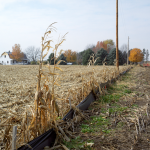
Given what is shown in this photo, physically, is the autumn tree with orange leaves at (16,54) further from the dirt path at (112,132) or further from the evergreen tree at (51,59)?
the dirt path at (112,132)

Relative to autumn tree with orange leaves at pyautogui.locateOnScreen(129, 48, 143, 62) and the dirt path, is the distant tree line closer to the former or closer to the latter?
autumn tree with orange leaves at pyautogui.locateOnScreen(129, 48, 143, 62)

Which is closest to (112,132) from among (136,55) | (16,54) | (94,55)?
(94,55)

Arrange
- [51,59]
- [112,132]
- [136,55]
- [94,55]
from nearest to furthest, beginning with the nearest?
[51,59] < [112,132] < [94,55] < [136,55]

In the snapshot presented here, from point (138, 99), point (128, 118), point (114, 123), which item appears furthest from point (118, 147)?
point (138, 99)

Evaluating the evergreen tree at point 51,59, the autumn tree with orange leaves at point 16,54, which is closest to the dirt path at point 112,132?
the evergreen tree at point 51,59

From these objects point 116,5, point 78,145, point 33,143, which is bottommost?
point 78,145

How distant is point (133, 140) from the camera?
2.35m

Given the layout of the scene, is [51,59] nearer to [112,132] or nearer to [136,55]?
[112,132]

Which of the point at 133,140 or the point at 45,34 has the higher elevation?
the point at 45,34

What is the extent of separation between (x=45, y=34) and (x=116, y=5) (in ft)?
46.9

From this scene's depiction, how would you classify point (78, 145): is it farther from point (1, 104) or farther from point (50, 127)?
point (1, 104)

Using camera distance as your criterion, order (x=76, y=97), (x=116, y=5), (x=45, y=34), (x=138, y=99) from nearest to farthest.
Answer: (x=45, y=34) → (x=76, y=97) → (x=138, y=99) → (x=116, y=5)

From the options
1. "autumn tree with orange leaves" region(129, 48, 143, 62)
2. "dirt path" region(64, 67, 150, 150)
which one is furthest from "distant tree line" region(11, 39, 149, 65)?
"dirt path" region(64, 67, 150, 150)

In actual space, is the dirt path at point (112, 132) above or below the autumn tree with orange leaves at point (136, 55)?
below
